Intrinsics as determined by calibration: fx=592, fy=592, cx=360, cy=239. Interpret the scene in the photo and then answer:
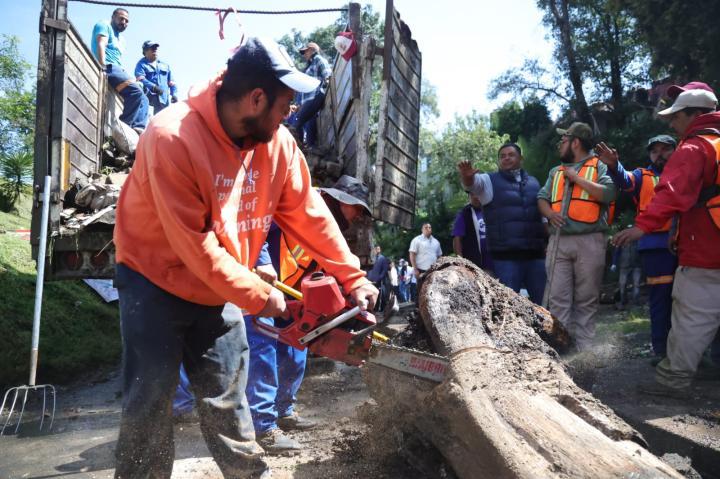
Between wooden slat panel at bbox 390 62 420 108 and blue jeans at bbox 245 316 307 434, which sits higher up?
wooden slat panel at bbox 390 62 420 108

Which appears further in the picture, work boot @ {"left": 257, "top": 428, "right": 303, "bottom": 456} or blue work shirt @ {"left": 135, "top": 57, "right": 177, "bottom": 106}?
blue work shirt @ {"left": 135, "top": 57, "right": 177, "bottom": 106}

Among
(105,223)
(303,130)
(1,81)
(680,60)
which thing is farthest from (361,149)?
(1,81)

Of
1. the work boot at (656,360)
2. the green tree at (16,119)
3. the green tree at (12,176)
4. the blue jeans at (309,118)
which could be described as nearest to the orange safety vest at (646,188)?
the work boot at (656,360)

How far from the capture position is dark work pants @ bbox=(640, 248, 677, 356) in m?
4.79

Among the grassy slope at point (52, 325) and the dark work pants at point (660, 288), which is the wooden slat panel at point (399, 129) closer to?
the dark work pants at point (660, 288)

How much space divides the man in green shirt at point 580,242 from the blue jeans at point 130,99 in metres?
5.07

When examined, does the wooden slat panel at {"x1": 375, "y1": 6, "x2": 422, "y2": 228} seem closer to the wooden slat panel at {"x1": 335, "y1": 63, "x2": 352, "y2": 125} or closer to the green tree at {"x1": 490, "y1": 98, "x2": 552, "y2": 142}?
the wooden slat panel at {"x1": 335, "y1": 63, "x2": 352, "y2": 125}

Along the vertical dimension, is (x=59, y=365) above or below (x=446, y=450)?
below

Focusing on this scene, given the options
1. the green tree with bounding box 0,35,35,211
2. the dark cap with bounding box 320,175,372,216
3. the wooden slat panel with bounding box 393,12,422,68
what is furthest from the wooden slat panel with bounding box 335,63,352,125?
the green tree with bounding box 0,35,35,211

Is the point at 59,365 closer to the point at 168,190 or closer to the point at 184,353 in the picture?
the point at 184,353

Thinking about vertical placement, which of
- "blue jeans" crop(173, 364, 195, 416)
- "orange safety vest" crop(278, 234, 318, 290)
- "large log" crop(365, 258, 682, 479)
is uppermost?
"orange safety vest" crop(278, 234, 318, 290)

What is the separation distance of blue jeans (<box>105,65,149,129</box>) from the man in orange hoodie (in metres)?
5.33

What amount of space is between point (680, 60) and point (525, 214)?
27.1ft

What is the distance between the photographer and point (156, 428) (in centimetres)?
233
